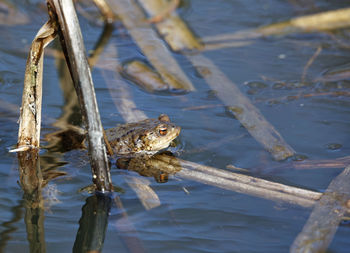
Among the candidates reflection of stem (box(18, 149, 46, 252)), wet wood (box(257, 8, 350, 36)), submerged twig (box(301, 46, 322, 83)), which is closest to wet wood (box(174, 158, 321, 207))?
reflection of stem (box(18, 149, 46, 252))

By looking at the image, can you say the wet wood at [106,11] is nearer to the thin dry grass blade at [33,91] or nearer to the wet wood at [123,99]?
the wet wood at [123,99]

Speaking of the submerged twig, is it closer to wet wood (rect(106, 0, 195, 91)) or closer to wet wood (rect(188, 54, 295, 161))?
wet wood (rect(188, 54, 295, 161))

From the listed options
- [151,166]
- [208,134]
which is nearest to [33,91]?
[151,166]

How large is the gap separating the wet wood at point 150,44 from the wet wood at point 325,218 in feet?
7.66

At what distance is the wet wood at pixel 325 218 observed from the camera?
3.11 metres

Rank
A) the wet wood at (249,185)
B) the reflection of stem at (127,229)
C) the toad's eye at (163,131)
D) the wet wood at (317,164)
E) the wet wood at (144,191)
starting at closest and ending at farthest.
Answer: the reflection of stem at (127,229) → the wet wood at (249,185) → the wet wood at (144,191) → the wet wood at (317,164) → the toad's eye at (163,131)

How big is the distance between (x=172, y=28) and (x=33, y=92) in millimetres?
3418

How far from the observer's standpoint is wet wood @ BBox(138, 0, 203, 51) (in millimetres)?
6395

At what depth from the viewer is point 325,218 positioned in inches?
131

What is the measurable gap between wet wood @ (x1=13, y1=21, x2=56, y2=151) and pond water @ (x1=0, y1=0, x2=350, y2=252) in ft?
1.30

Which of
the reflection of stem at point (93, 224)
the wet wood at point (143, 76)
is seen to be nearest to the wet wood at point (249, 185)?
the reflection of stem at point (93, 224)

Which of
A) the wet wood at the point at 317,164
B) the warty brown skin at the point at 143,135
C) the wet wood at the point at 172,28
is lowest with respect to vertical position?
the wet wood at the point at 317,164

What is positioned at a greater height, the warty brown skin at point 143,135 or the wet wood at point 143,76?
the wet wood at point 143,76

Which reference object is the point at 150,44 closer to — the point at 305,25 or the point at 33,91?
the point at 305,25
